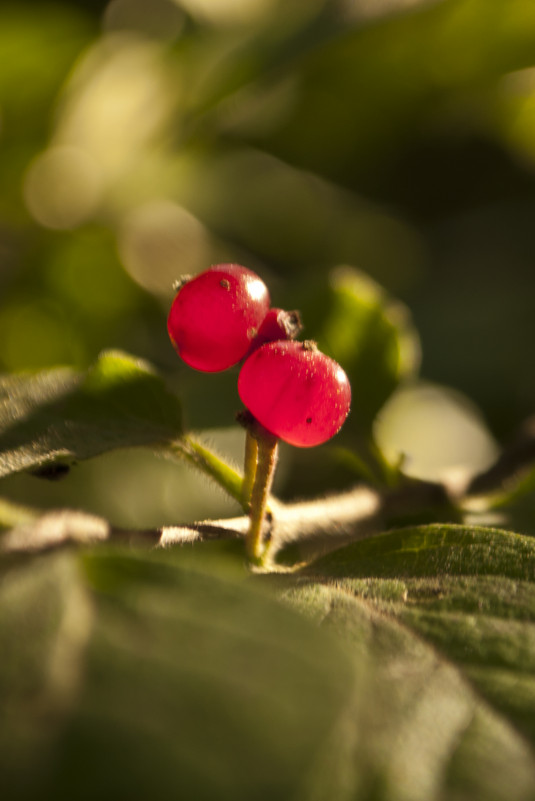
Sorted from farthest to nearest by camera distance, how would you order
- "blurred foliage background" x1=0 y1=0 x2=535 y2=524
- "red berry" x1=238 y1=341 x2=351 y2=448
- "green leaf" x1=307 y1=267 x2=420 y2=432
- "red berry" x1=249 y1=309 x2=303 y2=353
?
"blurred foliage background" x1=0 y1=0 x2=535 y2=524 → "green leaf" x1=307 y1=267 x2=420 y2=432 → "red berry" x1=249 y1=309 x2=303 y2=353 → "red berry" x1=238 y1=341 x2=351 y2=448

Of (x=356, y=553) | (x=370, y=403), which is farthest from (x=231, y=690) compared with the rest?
(x=370, y=403)

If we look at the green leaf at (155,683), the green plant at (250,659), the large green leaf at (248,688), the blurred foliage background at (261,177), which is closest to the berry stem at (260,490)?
the green plant at (250,659)

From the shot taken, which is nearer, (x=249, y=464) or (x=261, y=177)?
(x=249, y=464)

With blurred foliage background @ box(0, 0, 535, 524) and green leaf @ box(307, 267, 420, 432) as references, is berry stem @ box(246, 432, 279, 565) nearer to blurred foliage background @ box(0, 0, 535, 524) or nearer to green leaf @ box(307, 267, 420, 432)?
green leaf @ box(307, 267, 420, 432)

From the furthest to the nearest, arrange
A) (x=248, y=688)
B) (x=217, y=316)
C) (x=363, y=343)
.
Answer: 1. (x=363, y=343)
2. (x=217, y=316)
3. (x=248, y=688)

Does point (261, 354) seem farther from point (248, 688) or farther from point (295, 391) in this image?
point (248, 688)

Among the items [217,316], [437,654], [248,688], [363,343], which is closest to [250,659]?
[248,688]

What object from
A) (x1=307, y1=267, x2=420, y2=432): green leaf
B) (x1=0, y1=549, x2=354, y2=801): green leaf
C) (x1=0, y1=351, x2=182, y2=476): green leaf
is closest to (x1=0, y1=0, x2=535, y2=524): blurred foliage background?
(x1=307, y1=267, x2=420, y2=432): green leaf

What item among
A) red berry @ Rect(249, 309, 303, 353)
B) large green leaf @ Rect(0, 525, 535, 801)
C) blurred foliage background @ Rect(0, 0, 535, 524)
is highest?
red berry @ Rect(249, 309, 303, 353)
